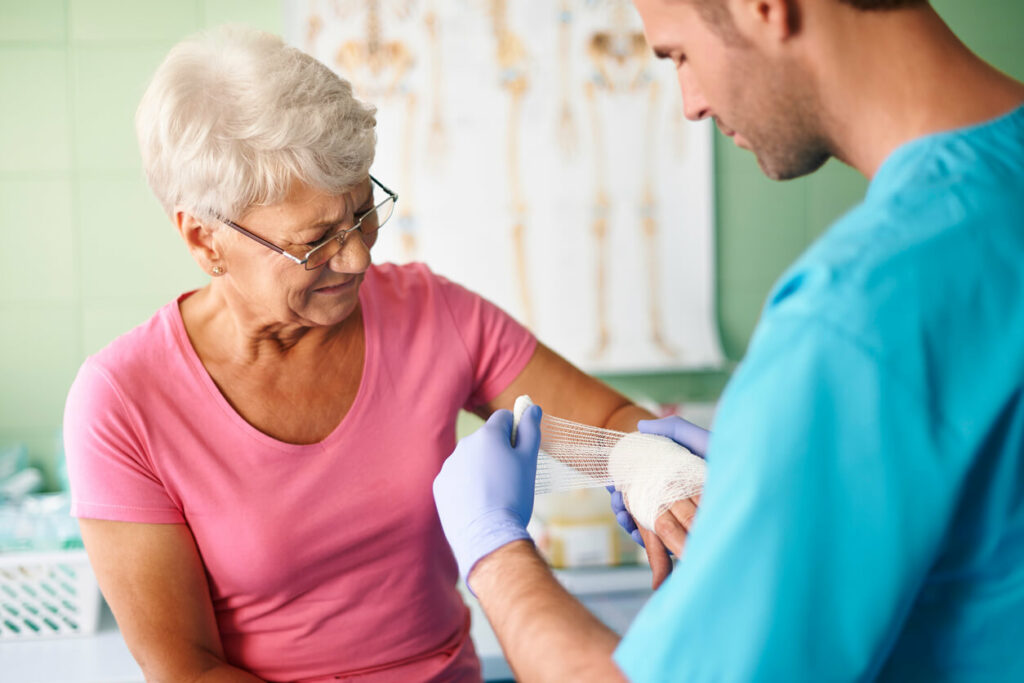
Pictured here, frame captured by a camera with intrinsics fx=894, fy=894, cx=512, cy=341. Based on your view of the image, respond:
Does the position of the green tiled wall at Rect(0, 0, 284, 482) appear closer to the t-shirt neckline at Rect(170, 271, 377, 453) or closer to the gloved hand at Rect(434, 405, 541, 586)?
the t-shirt neckline at Rect(170, 271, 377, 453)

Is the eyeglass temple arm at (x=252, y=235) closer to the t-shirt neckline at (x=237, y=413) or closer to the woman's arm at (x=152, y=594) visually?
the t-shirt neckline at (x=237, y=413)

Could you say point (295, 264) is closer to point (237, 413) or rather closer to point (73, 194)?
point (237, 413)

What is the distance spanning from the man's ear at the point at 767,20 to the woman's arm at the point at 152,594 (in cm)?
93

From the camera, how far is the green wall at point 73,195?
2.13 meters

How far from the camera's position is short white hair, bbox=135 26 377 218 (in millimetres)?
1094

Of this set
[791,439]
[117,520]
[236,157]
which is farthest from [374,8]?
[791,439]

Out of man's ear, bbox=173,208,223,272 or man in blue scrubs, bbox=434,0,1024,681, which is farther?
man's ear, bbox=173,208,223,272

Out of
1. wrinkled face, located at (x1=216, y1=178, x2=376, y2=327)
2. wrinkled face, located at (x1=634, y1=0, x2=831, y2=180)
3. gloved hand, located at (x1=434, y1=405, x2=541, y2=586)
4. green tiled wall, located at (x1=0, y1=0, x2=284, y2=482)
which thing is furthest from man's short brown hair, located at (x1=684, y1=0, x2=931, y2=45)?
green tiled wall, located at (x1=0, y1=0, x2=284, y2=482)

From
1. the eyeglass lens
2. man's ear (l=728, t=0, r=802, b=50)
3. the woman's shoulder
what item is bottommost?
the woman's shoulder

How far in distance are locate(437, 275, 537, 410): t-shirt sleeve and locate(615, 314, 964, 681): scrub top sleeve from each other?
0.80 meters

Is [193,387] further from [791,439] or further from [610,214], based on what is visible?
[610,214]

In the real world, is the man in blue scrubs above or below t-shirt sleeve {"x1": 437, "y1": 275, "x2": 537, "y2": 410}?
above

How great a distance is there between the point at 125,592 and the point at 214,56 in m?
0.69

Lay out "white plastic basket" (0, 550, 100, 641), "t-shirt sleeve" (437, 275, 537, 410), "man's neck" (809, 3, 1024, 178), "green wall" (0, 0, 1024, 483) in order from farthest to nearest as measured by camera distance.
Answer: "green wall" (0, 0, 1024, 483), "white plastic basket" (0, 550, 100, 641), "t-shirt sleeve" (437, 275, 537, 410), "man's neck" (809, 3, 1024, 178)
